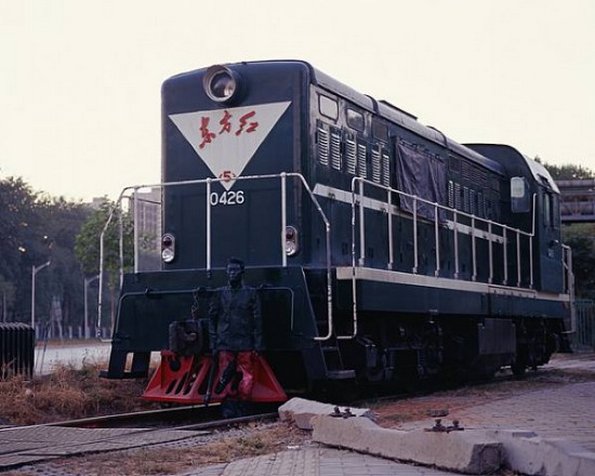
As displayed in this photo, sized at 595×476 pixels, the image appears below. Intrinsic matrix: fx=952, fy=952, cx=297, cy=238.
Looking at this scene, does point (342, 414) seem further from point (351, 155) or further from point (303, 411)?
point (351, 155)

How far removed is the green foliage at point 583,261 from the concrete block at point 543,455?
107 feet

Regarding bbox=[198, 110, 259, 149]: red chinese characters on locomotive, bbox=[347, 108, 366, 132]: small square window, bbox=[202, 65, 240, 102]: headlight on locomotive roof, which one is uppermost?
bbox=[202, 65, 240, 102]: headlight on locomotive roof

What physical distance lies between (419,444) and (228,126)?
19.7 feet

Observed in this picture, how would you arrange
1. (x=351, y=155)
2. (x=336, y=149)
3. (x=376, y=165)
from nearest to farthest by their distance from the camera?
(x=336, y=149), (x=351, y=155), (x=376, y=165)

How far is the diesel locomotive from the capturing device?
1074 centimetres

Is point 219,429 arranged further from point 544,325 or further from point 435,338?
point 544,325

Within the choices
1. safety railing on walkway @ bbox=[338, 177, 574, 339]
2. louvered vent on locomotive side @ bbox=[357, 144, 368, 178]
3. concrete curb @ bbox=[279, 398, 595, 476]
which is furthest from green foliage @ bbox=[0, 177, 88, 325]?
concrete curb @ bbox=[279, 398, 595, 476]

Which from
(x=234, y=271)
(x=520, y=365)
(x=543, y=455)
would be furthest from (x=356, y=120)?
(x=520, y=365)

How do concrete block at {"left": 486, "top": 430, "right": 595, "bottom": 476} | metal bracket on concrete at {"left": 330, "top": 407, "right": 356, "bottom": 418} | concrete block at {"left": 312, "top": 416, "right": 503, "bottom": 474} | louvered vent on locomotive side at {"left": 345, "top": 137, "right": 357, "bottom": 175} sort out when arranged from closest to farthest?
concrete block at {"left": 486, "top": 430, "right": 595, "bottom": 476} → concrete block at {"left": 312, "top": 416, "right": 503, "bottom": 474} → metal bracket on concrete at {"left": 330, "top": 407, "right": 356, "bottom": 418} → louvered vent on locomotive side at {"left": 345, "top": 137, "right": 357, "bottom": 175}

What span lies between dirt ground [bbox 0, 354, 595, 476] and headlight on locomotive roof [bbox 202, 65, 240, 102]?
164 inches

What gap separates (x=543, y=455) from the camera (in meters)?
6.22

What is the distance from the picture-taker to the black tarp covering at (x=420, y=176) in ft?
45.1

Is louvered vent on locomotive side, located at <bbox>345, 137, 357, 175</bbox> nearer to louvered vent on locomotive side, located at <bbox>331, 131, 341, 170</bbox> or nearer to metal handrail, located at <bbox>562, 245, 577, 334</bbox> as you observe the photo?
louvered vent on locomotive side, located at <bbox>331, 131, 341, 170</bbox>

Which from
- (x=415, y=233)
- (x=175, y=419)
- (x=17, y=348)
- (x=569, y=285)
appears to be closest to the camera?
(x=175, y=419)
